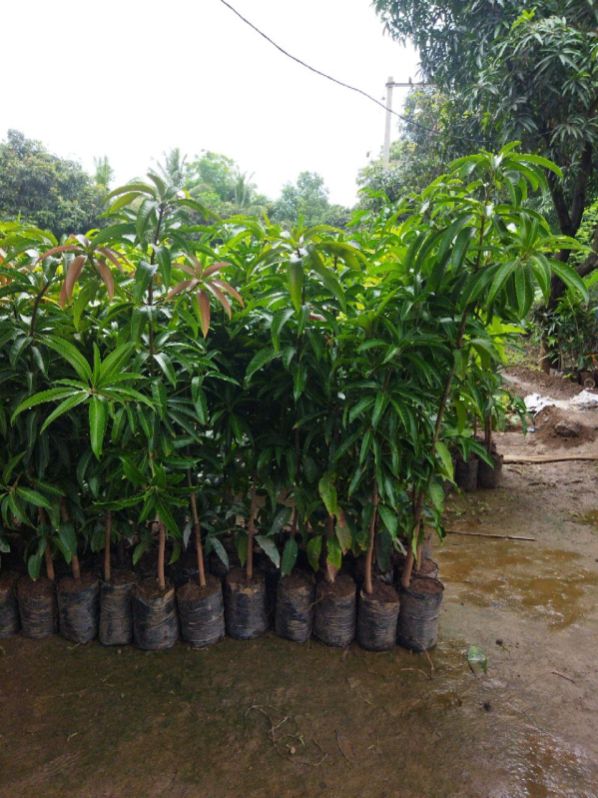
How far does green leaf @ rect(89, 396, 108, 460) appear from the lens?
140cm

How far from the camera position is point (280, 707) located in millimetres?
1788

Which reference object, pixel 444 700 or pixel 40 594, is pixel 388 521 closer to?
pixel 444 700

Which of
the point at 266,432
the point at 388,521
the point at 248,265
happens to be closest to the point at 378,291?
the point at 248,265

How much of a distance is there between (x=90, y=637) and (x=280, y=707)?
784 mm

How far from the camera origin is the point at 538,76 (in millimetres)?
A: 4961

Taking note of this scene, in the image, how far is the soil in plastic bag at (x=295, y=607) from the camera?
2.04 m

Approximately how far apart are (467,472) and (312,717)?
2.54 metres

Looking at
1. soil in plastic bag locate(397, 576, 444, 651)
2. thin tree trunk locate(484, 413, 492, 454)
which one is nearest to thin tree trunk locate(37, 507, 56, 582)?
soil in plastic bag locate(397, 576, 444, 651)

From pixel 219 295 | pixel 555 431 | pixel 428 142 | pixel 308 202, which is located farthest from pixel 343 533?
pixel 308 202

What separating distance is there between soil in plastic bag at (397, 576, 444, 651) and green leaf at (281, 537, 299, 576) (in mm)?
448

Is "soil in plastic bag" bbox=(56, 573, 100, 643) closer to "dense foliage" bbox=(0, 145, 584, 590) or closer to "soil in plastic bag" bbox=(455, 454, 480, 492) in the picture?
"dense foliage" bbox=(0, 145, 584, 590)

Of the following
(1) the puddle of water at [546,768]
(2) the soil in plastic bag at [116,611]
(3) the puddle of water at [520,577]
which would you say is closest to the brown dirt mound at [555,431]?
(3) the puddle of water at [520,577]

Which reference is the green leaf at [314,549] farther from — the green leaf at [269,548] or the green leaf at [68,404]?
the green leaf at [68,404]

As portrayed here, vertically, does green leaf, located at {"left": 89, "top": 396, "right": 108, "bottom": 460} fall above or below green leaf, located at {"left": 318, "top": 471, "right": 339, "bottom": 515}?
above
